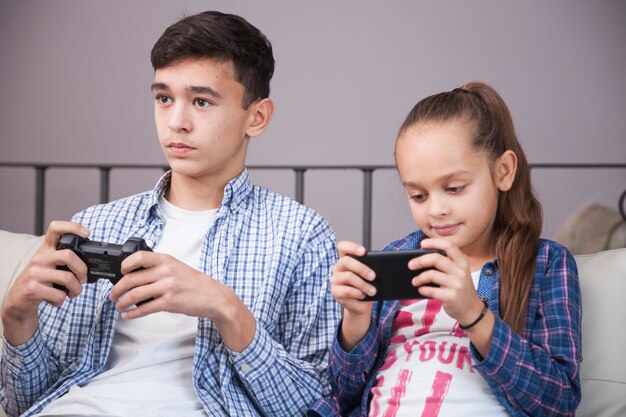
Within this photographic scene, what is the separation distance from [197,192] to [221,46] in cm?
26

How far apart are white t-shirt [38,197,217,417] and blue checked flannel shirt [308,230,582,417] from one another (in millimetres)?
216

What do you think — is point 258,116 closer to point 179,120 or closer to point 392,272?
point 179,120

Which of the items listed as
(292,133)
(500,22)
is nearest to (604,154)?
(500,22)

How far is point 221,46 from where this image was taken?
1275 millimetres

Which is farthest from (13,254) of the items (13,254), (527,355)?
(527,355)

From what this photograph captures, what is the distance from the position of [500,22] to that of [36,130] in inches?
91.1

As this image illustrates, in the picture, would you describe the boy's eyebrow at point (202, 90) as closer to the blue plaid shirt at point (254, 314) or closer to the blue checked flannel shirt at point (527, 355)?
the blue plaid shirt at point (254, 314)

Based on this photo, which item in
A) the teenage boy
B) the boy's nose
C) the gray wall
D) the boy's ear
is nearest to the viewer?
the teenage boy

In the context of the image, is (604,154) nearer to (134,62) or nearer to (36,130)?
(134,62)

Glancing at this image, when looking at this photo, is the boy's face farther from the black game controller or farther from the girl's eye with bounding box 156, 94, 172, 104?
the black game controller

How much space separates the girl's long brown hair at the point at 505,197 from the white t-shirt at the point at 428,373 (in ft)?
0.22

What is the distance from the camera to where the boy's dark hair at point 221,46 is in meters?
1.26

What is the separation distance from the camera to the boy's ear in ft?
4.45

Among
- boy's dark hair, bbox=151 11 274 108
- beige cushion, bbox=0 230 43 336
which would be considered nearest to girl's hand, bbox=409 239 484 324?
boy's dark hair, bbox=151 11 274 108
